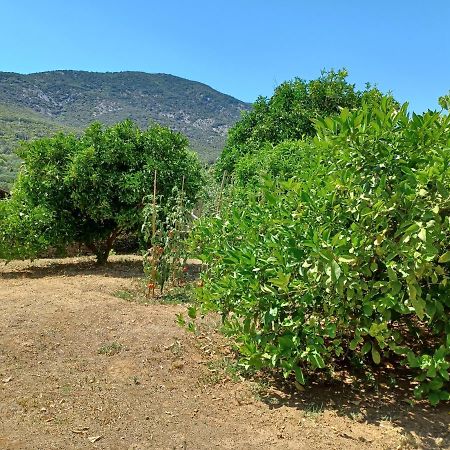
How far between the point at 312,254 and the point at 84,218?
6711 mm

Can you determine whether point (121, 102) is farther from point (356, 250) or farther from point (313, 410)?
point (356, 250)

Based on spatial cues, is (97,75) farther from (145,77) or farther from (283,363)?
(283,363)

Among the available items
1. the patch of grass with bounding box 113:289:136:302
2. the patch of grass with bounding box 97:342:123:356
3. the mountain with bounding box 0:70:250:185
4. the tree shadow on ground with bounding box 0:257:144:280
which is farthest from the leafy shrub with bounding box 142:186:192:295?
the mountain with bounding box 0:70:250:185

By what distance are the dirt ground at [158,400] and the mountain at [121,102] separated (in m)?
43.8

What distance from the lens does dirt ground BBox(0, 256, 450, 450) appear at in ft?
9.90

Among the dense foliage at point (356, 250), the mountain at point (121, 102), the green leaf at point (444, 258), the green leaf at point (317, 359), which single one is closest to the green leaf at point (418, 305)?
the dense foliage at point (356, 250)

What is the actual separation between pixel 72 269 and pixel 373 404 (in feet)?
21.2

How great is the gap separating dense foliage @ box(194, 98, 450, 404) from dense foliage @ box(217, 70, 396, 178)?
31.5 feet

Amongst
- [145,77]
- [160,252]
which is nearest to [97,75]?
[145,77]

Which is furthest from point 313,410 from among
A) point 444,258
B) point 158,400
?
point 444,258

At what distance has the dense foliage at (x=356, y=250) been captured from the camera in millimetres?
2938

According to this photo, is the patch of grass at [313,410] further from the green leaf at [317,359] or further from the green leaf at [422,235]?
the green leaf at [422,235]

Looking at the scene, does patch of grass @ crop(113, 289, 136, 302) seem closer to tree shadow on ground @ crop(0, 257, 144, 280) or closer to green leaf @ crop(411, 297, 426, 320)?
tree shadow on ground @ crop(0, 257, 144, 280)

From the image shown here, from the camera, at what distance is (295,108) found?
1311 cm
